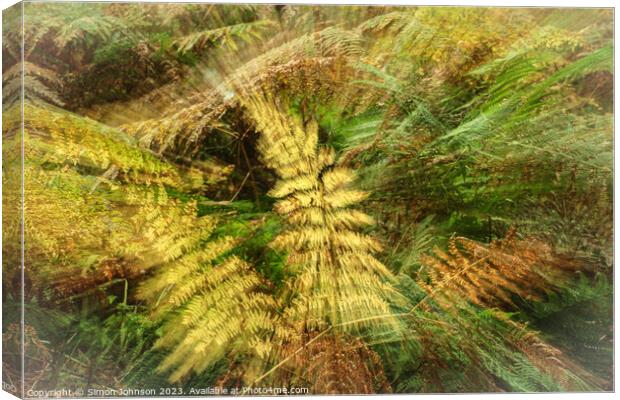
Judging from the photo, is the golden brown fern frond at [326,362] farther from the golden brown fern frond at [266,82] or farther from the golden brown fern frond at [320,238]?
the golden brown fern frond at [266,82]

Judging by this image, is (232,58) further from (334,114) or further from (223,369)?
(223,369)

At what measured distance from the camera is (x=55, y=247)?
8.57 ft

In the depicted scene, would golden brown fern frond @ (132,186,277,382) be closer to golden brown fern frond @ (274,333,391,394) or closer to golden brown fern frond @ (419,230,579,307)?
golden brown fern frond @ (274,333,391,394)

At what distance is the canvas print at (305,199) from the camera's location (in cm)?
263

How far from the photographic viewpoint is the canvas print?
8.63 feet

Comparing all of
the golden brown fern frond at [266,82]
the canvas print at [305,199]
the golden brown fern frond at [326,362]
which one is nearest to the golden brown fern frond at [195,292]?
the canvas print at [305,199]

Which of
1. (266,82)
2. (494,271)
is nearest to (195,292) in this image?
(266,82)

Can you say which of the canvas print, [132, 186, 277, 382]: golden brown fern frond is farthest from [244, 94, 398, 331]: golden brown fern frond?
[132, 186, 277, 382]: golden brown fern frond

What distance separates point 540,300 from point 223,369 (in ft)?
3.86

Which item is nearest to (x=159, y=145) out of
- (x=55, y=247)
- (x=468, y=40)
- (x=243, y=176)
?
(x=243, y=176)

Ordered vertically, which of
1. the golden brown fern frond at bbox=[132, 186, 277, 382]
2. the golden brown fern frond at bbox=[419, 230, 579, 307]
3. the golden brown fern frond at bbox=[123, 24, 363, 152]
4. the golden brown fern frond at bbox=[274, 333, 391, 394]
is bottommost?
the golden brown fern frond at bbox=[274, 333, 391, 394]

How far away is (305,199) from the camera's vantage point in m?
2.70

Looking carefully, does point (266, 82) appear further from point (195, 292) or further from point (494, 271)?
point (494, 271)

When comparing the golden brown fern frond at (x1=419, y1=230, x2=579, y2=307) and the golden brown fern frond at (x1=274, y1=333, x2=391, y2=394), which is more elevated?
the golden brown fern frond at (x1=419, y1=230, x2=579, y2=307)
